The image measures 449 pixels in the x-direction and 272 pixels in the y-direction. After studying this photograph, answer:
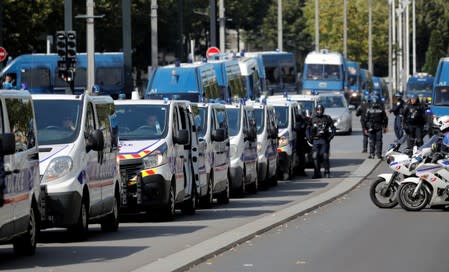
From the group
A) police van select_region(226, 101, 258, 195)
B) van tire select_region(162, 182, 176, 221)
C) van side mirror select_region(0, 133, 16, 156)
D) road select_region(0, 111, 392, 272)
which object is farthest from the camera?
police van select_region(226, 101, 258, 195)

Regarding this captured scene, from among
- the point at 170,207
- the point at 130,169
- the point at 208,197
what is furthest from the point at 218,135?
the point at 130,169

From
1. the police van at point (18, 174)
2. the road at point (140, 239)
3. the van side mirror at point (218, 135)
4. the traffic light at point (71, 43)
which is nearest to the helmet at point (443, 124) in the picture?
the road at point (140, 239)

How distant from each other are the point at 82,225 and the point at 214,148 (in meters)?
7.58

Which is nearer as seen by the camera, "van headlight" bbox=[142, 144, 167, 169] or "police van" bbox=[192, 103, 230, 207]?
"van headlight" bbox=[142, 144, 167, 169]

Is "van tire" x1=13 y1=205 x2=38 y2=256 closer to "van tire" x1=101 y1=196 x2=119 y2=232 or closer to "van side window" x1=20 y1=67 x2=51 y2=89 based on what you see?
"van tire" x1=101 y1=196 x2=119 y2=232

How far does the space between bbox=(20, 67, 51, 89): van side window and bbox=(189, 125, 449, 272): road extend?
34.5m

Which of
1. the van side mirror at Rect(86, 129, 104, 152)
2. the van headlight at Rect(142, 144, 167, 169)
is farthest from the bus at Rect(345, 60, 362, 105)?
the van side mirror at Rect(86, 129, 104, 152)

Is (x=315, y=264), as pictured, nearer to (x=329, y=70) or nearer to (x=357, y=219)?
(x=357, y=219)

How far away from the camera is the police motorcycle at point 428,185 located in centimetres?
2309

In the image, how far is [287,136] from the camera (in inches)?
1340

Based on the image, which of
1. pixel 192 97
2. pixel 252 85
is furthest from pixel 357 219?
pixel 252 85

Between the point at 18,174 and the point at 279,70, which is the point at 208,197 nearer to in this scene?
the point at 18,174

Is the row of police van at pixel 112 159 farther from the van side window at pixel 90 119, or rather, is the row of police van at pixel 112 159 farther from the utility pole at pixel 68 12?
the utility pole at pixel 68 12

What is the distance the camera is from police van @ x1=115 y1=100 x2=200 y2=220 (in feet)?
69.2
